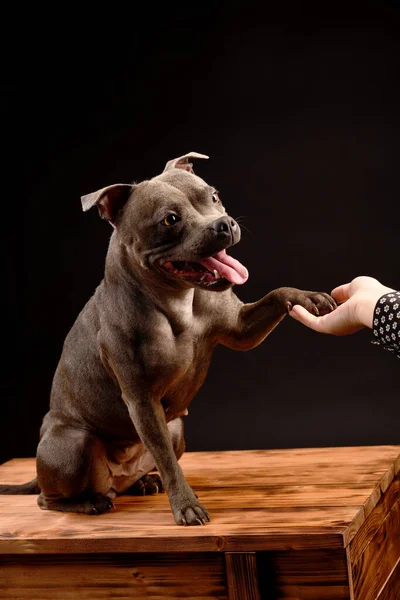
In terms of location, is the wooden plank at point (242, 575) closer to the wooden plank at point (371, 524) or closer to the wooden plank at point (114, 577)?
the wooden plank at point (114, 577)

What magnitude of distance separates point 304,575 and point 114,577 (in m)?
0.62

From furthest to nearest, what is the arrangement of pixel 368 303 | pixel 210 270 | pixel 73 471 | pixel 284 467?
1. pixel 284 467
2. pixel 73 471
3. pixel 210 270
4. pixel 368 303

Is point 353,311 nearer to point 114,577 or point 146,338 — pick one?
point 146,338

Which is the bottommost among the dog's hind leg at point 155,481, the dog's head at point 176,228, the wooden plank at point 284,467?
the wooden plank at point 284,467

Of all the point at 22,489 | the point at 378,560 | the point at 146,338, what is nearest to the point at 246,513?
the point at 378,560

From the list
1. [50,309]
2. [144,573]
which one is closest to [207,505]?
[144,573]

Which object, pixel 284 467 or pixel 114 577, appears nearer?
pixel 114 577

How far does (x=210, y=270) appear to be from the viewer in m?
3.37

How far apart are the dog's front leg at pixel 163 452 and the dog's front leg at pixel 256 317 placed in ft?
1.35

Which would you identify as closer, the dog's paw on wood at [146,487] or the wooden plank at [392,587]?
the wooden plank at [392,587]

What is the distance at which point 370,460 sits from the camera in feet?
13.5

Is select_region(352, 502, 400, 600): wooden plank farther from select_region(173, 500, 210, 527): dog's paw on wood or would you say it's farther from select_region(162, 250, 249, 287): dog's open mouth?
select_region(162, 250, 249, 287): dog's open mouth

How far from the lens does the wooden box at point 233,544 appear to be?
3.26 metres

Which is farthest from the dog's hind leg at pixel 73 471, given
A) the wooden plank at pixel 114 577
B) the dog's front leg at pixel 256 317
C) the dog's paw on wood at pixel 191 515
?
the dog's front leg at pixel 256 317
